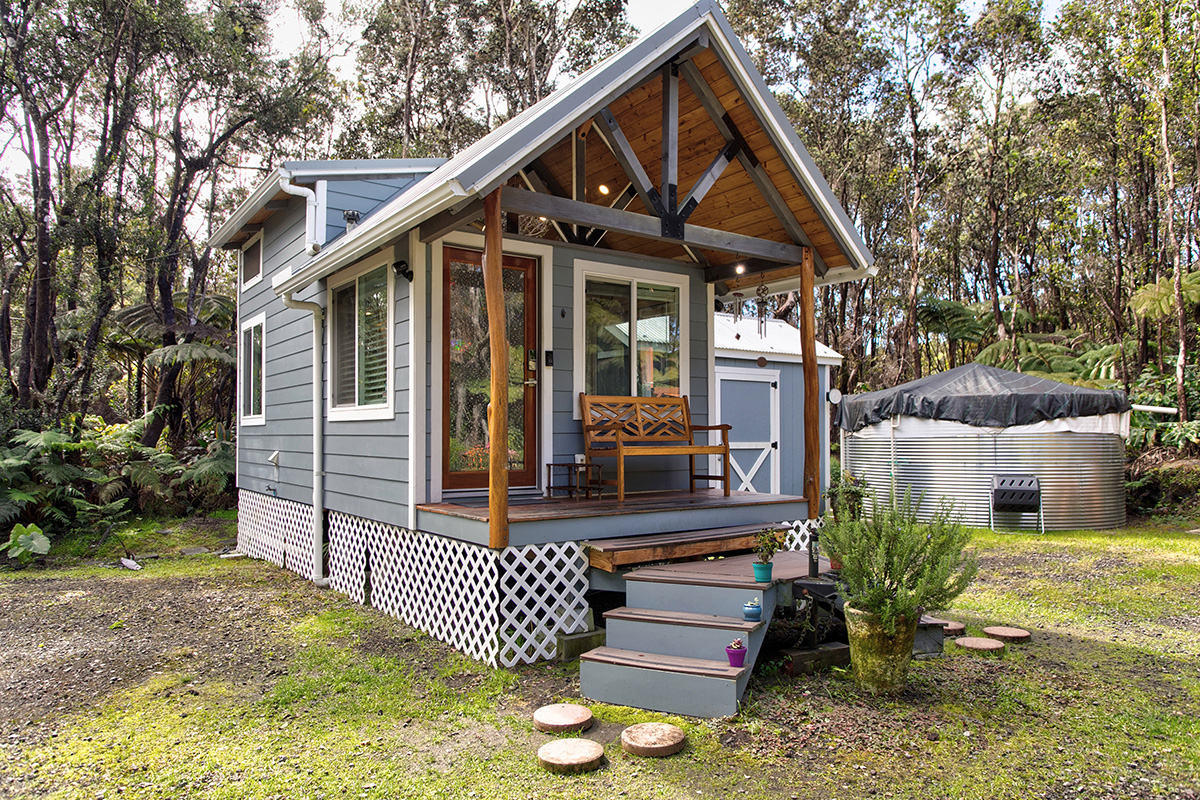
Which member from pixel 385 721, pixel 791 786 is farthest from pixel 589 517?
pixel 791 786

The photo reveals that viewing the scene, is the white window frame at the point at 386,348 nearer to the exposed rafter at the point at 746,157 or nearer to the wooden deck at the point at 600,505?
the wooden deck at the point at 600,505

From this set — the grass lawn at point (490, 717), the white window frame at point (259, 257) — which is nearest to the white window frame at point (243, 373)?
the white window frame at point (259, 257)

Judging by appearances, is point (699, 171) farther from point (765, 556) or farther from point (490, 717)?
point (490, 717)

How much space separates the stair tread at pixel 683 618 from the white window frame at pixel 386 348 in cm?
240

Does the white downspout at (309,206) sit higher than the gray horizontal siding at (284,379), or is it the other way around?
the white downspout at (309,206)

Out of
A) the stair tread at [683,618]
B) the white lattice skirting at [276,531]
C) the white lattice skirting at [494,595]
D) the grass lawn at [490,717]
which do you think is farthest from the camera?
the white lattice skirting at [276,531]

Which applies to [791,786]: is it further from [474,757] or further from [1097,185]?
[1097,185]

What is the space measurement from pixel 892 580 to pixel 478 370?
3.39m

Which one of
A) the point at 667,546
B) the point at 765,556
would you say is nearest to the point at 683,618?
the point at 765,556

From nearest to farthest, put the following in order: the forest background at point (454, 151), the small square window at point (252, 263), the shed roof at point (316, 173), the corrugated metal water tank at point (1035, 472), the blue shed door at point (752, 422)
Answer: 1. the shed roof at point (316, 173)
2. the small square window at point (252, 263)
3. the corrugated metal water tank at point (1035, 472)
4. the forest background at point (454, 151)
5. the blue shed door at point (752, 422)

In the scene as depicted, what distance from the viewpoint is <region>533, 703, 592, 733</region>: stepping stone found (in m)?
→ 3.49

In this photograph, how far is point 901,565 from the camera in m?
3.72

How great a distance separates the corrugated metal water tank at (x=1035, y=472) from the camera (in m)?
10.2

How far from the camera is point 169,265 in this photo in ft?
38.2
